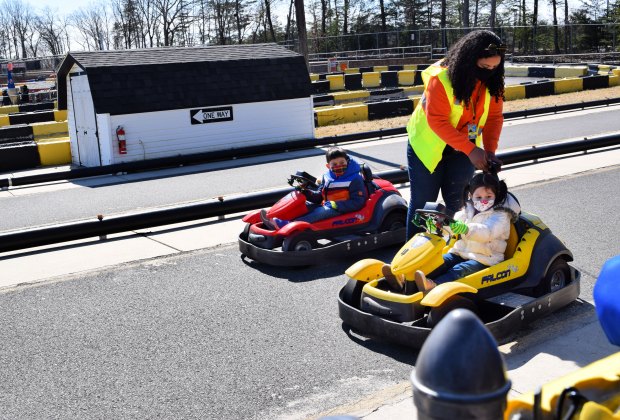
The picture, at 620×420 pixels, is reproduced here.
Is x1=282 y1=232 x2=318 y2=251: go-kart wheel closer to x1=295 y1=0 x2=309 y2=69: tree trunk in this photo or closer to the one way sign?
the one way sign

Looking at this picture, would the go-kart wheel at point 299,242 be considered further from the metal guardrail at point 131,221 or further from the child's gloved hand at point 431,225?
the metal guardrail at point 131,221

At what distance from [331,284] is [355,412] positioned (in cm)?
225

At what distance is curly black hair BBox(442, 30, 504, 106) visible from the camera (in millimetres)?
5109

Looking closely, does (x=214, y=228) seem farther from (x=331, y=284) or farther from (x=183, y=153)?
(x=183, y=153)

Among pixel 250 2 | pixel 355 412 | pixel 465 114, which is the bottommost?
pixel 355 412

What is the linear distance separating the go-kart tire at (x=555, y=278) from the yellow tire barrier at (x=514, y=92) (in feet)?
61.8

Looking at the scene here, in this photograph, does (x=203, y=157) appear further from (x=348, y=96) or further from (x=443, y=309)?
(x=348, y=96)

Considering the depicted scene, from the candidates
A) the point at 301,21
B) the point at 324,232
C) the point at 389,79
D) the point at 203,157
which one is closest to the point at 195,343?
the point at 324,232

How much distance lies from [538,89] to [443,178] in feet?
63.9

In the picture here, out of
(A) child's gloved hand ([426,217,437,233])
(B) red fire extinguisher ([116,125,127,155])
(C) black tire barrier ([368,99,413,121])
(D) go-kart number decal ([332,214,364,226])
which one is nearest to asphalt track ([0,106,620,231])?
(B) red fire extinguisher ([116,125,127,155])

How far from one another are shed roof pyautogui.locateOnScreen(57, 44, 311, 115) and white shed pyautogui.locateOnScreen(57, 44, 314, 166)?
2 cm

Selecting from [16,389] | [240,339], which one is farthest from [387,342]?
[16,389]

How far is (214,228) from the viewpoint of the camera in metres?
8.24

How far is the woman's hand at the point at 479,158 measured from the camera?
5098mm
